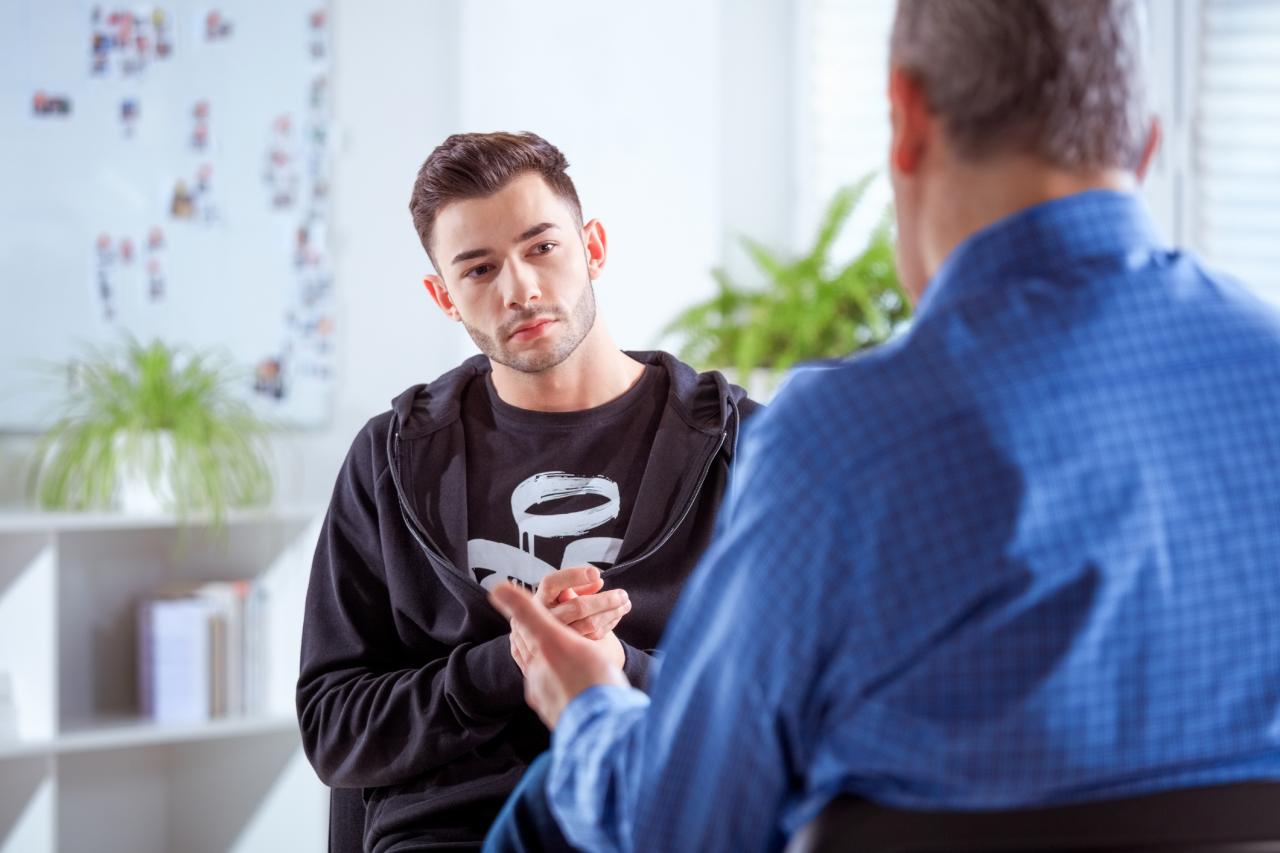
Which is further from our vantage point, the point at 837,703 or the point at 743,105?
the point at 743,105

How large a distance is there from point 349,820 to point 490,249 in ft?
2.54

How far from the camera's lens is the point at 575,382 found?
6.14 feet

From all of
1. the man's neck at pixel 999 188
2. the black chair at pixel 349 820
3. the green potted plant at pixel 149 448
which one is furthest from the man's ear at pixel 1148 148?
the green potted plant at pixel 149 448

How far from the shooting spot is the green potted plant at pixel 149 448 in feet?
10.5

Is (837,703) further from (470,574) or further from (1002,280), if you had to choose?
(470,574)

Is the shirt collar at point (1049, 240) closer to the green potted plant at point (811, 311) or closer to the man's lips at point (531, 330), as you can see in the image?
the man's lips at point (531, 330)

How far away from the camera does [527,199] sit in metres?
1.85

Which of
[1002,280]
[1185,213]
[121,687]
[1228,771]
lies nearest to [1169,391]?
[1002,280]

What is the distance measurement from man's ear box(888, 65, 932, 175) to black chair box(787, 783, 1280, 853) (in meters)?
0.43

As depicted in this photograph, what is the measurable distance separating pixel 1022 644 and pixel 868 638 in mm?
93

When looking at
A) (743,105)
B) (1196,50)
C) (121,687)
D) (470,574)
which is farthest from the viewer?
(743,105)

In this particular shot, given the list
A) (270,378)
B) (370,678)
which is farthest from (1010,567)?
(270,378)

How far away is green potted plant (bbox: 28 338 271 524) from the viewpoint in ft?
10.5

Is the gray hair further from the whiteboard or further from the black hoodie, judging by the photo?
the whiteboard
